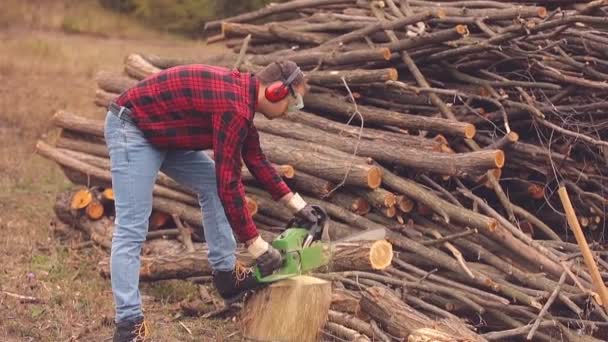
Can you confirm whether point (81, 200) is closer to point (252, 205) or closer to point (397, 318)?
point (252, 205)

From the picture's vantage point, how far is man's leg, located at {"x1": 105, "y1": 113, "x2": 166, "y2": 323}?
476 centimetres

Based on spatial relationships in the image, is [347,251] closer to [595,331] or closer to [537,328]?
[537,328]

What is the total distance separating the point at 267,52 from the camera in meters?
8.70

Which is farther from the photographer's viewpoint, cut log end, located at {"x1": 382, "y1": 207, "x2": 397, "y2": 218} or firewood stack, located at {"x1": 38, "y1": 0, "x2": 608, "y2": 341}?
cut log end, located at {"x1": 382, "y1": 207, "x2": 397, "y2": 218}

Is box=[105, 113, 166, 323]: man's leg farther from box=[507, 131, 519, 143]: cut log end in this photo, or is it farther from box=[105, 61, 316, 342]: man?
box=[507, 131, 519, 143]: cut log end

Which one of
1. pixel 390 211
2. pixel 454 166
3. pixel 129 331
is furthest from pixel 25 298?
pixel 454 166

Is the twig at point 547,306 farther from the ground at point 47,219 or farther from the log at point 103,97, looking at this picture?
the log at point 103,97

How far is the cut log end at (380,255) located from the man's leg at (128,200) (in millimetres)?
1531

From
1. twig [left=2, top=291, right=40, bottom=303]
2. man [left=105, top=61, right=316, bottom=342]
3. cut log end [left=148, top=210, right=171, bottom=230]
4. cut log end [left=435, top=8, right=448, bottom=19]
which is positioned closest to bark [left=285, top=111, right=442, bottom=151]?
cut log end [left=435, top=8, right=448, bottom=19]

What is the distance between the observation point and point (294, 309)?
516cm

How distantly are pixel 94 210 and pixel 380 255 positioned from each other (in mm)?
3248

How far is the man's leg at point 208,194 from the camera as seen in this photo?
5.19 meters

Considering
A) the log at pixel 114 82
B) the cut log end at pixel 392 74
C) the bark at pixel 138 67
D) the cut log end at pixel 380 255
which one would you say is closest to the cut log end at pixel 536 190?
the cut log end at pixel 392 74

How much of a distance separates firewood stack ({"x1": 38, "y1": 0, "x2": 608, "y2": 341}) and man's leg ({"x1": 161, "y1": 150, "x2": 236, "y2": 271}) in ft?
2.31
